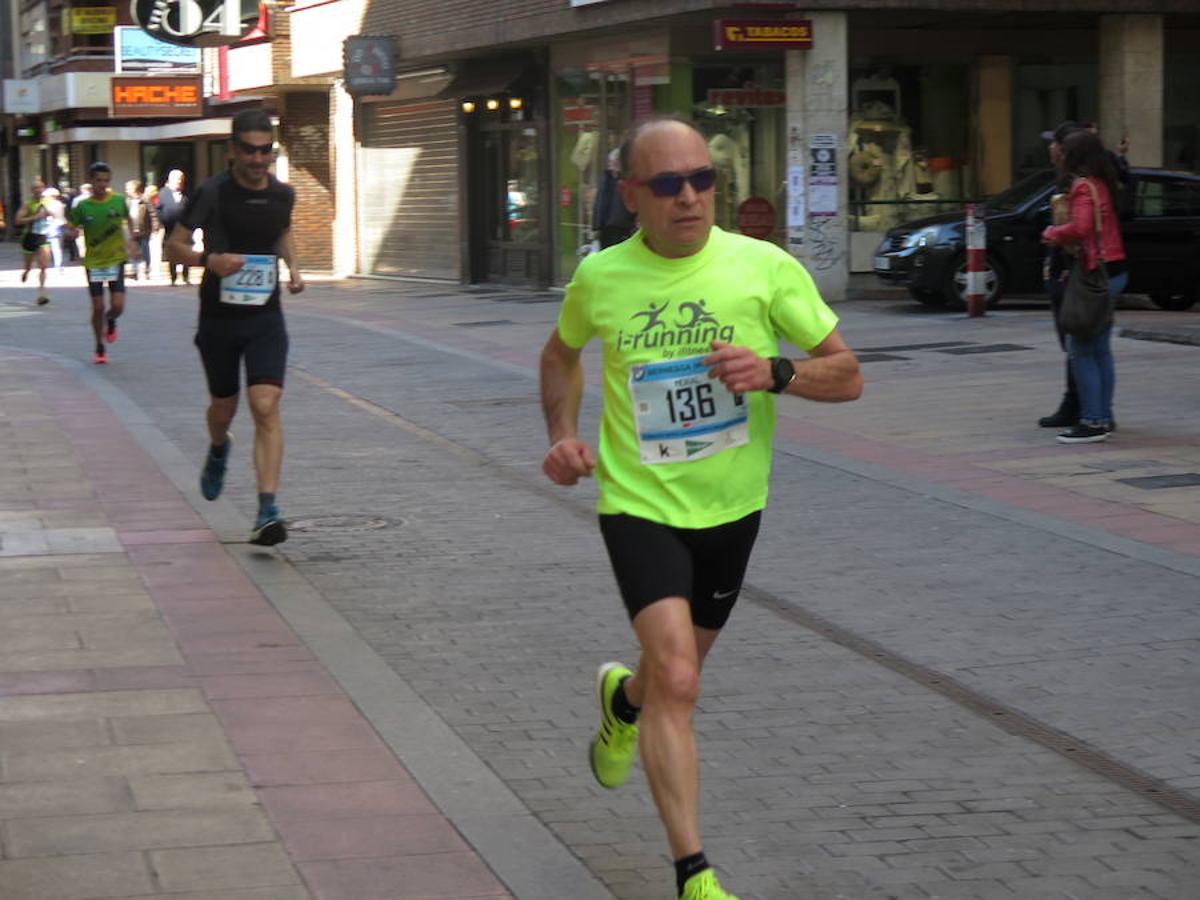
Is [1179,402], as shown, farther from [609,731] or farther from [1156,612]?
[609,731]

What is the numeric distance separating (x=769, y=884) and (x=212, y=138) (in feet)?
164

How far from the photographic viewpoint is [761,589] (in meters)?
8.21

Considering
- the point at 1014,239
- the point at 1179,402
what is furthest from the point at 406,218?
the point at 1179,402

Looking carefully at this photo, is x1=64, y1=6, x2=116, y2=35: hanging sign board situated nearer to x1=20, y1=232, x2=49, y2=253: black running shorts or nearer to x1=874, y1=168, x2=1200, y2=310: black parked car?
x1=20, y1=232, x2=49, y2=253: black running shorts

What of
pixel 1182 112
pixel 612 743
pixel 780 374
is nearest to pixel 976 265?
pixel 1182 112

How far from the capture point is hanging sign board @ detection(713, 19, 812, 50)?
23.0 metres

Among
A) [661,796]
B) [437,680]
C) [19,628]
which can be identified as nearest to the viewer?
[661,796]

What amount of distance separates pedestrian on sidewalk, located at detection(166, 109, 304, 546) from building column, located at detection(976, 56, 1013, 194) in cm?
1890

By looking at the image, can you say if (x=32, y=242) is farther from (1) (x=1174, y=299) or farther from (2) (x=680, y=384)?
(2) (x=680, y=384)

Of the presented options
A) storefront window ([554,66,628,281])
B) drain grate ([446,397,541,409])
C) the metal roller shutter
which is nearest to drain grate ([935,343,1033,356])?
drain grate ([446,397,541,409])

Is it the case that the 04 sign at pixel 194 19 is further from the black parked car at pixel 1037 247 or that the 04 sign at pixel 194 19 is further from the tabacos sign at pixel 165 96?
the black parked car at pixel 1037 247

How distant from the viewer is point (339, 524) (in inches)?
388

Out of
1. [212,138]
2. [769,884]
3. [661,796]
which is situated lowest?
[769,884]

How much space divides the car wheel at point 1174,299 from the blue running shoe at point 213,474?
14590mm
